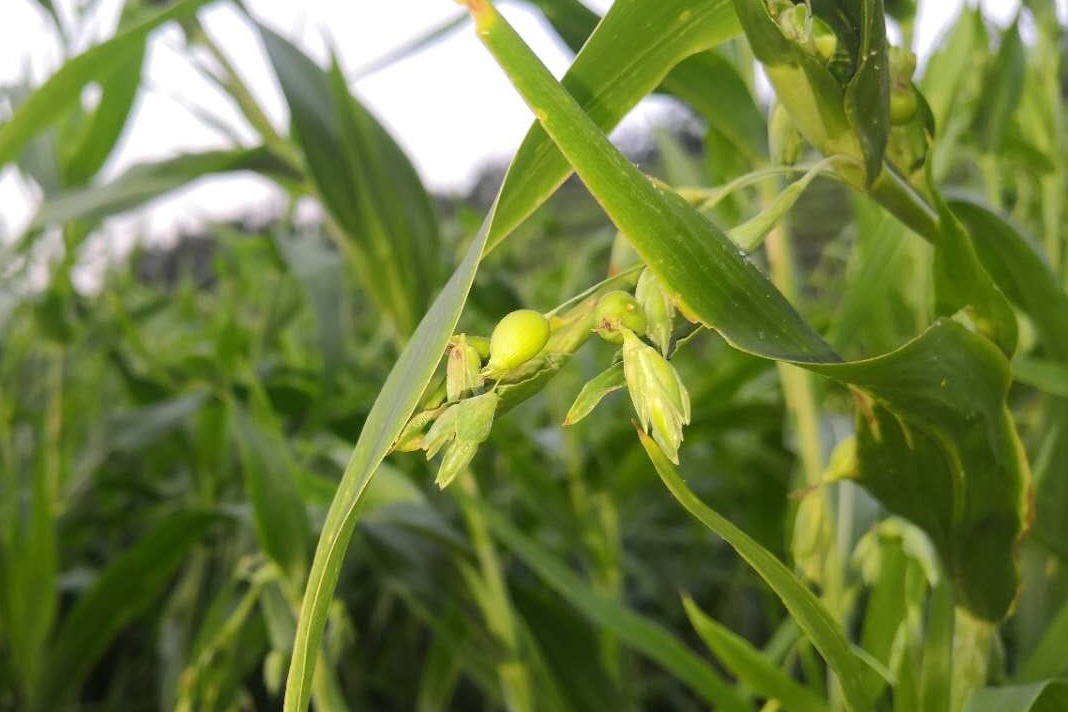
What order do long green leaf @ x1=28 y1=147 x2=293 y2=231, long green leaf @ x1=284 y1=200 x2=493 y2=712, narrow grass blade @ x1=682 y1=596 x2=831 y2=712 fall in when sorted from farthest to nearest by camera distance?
long green leaf @ x1=28 y1=147 x2=293 y2=231
narrow grass blade @ x1=682 y1=596 x2=831 y2=712
long green leaf @ x1=284 y1=200 x2=493 y2=712

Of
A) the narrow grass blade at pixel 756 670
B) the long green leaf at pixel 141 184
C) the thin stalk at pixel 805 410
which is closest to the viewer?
the narrow grass blade at pixel 756 670

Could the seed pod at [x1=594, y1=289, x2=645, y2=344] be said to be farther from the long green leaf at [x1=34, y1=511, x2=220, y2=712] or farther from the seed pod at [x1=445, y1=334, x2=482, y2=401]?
the long green leaf at [x1=34, y1=511, x2=220, y2=712]

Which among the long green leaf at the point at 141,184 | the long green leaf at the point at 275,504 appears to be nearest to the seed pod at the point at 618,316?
the long green leaf at the point at 275,504

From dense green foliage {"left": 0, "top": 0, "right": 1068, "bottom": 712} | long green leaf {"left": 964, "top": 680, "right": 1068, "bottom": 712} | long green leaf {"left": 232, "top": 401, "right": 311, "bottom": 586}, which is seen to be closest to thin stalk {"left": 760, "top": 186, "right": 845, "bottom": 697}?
dense green foliage {"left": 0, "top": 0, "right": 1068, "bottom": 712}

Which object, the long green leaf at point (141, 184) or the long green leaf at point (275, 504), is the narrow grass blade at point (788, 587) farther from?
the long green leaf at point (141, 184)

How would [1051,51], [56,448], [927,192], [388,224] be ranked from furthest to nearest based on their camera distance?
[56,448]
[1051,51]
[388,224]
[927,192]

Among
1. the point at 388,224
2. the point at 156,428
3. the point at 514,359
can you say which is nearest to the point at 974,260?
the point at 514,359

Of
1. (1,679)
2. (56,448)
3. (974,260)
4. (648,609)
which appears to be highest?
(56,448)

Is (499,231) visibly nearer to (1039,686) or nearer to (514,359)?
(514,359)

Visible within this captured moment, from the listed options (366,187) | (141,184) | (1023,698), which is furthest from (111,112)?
(1023,698)
